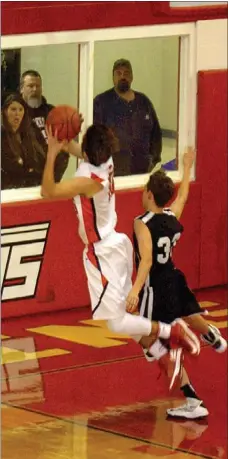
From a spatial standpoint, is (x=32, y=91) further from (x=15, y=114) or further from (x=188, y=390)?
(x=188, y=390)

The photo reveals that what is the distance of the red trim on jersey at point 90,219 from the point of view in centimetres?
818

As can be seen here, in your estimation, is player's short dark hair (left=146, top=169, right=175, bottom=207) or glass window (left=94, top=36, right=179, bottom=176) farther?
glass window (left=94, top=36, right=179, bottom=176)

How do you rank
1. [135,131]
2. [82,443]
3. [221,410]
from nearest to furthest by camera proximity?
[82,443] → [221,410] → [135,131]

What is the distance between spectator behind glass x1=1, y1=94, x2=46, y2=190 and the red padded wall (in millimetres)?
1863

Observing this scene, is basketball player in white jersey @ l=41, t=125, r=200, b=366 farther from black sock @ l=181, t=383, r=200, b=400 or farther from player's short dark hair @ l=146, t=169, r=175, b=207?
player's short dark hair @ l=146, t=169, r=175, b=207

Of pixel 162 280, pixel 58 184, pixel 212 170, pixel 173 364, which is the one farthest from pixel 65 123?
pixel 212 170

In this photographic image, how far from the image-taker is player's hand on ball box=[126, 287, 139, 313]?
786 centimetres

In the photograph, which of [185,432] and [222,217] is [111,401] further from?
[222,217]

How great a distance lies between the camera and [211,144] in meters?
12.2

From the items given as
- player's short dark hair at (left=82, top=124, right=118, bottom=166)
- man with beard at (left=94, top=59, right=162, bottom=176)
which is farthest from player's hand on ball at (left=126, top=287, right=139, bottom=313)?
man with beard at (left=94, top=59, right=162, bottom=176)

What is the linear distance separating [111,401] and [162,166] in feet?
13.1

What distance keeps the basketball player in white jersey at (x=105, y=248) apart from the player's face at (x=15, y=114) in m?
2.34

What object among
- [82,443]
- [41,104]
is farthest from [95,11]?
[82,443]

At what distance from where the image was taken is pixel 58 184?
7730 millimetres
